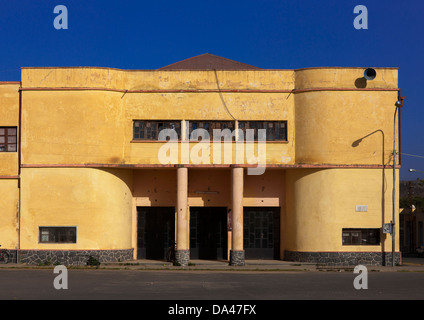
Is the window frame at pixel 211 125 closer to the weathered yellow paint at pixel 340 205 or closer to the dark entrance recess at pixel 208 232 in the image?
the dark entrance recess at pixel 208 232

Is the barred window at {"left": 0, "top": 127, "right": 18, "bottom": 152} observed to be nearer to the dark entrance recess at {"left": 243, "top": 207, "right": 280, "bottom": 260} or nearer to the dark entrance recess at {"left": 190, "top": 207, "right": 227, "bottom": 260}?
the dark entrance recess at {"left": 190, "top": 207, "right": 227, "bottom": 260}

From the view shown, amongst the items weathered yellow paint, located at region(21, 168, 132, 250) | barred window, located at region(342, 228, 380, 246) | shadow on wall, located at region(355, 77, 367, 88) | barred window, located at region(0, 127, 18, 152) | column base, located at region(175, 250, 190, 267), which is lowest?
column base, located at region(175, 250, 190, 267)

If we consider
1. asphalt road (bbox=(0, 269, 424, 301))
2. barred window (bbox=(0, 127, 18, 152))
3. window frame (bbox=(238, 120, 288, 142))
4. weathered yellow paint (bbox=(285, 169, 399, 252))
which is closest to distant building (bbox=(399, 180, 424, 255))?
weathered yellow paint (bbox=(285, 169, 399, 252))

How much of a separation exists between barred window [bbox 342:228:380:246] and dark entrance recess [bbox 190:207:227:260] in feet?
22.8

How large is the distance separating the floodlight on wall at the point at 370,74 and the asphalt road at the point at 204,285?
34.7 feet

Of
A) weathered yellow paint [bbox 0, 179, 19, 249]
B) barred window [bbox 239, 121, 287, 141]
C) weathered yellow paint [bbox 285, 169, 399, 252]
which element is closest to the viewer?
weathered yellow paint [bbox 285, 169, 399, 252]

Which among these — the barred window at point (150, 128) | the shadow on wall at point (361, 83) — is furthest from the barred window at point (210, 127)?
the shadow on wall at point (361, 83)

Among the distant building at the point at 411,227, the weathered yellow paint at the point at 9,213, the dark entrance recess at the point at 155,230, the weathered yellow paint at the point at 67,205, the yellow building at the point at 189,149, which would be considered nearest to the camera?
the weathered yellow paint at the point at 67,205

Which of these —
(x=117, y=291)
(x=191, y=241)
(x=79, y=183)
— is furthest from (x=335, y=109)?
(x=117, y=291)

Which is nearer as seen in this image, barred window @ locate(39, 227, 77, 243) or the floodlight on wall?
barred window @ locate(39, 227, 77, 243)

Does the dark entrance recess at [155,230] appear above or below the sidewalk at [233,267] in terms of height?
above

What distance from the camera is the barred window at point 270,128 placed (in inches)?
1340

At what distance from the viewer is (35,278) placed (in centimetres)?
2569

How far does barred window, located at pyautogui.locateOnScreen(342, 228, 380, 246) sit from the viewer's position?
3344 cm
